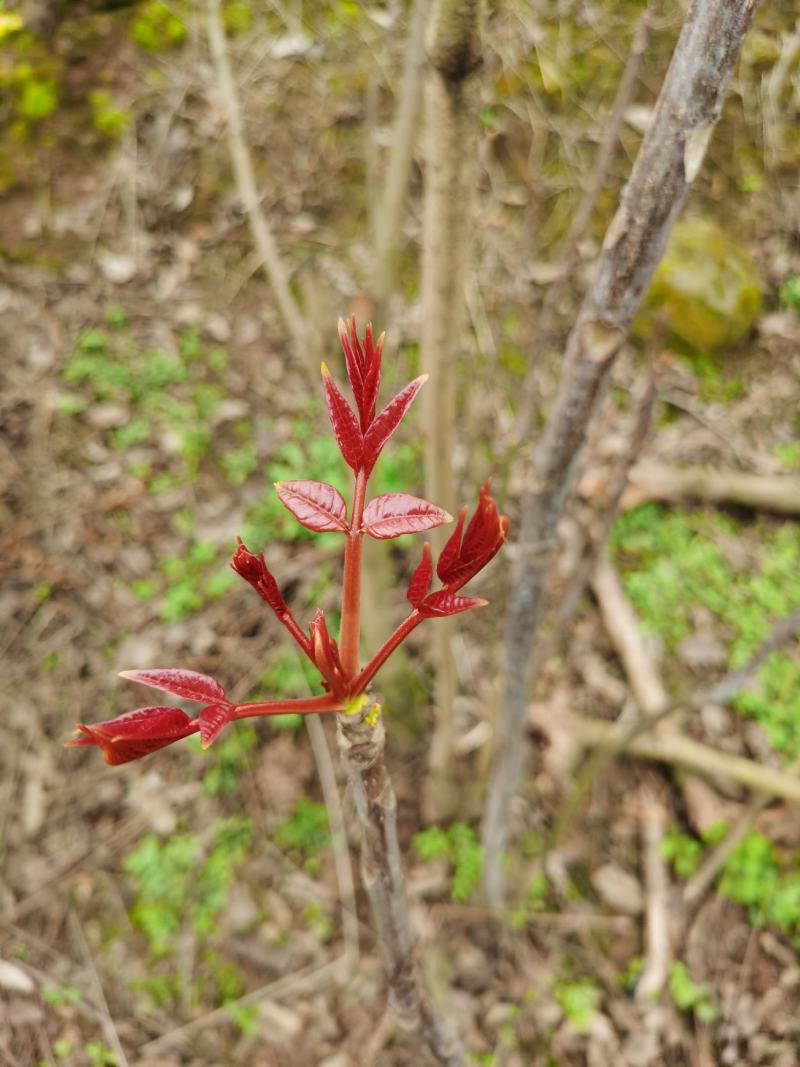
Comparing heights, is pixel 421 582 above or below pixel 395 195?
below

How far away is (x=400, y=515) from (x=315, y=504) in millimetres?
74

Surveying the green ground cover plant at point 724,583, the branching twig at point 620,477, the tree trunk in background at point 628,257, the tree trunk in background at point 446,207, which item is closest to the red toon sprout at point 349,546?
the tree trunk in background at point 628,257

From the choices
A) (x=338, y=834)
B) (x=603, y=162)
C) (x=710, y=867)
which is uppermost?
(x=603, y=162)

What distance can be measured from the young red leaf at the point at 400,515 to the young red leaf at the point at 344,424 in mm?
40

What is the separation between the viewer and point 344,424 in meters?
0.57

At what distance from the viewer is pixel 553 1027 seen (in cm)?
221

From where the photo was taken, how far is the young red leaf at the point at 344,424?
55 cm

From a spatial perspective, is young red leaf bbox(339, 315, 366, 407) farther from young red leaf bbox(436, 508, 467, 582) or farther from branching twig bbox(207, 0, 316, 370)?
branching twig bbox(207, 0, 316, 370)

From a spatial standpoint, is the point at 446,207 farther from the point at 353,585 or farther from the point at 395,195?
the point at 353,585

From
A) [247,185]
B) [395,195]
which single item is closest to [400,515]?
[395,195]

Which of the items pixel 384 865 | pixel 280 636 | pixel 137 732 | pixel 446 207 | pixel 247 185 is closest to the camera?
pixel 137 732

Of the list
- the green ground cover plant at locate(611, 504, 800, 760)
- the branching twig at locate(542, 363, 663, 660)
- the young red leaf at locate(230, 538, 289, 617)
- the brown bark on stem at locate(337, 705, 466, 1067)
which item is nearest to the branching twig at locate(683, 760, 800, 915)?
the green ground cover plant at locate(611, 504, 800, 760)

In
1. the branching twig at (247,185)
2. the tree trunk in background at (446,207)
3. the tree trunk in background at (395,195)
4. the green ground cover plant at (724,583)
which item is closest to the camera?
the tree trunk in background at (446,207)

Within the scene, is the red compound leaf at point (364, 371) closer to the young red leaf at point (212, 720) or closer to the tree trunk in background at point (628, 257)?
the young red leaf at point (212, 720)
